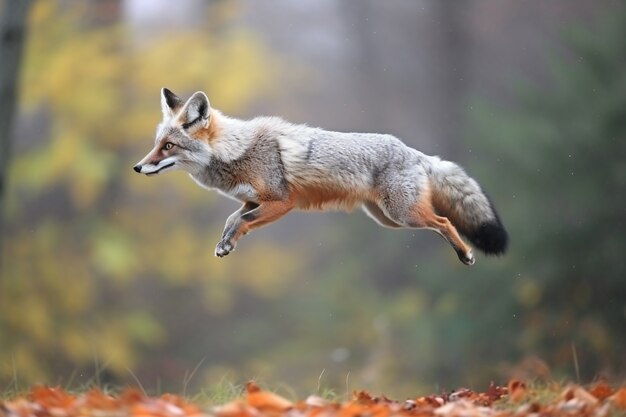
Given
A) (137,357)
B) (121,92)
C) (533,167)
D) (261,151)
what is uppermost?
(261,151)

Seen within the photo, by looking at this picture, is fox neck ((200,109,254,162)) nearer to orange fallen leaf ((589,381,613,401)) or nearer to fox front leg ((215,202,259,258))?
fox front leg ((215,202,259,258))

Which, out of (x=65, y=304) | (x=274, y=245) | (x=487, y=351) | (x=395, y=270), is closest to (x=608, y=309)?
(x=487, y=351)

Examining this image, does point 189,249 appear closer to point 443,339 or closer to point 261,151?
point 443,339

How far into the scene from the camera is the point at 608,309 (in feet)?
33.8

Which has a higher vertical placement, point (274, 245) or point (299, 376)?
point (274, 245)

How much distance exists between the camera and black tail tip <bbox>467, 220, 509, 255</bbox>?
15.9 ft

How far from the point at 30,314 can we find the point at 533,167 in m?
6.55

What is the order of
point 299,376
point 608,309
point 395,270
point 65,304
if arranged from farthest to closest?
1. point 395,270
2. point 299,376
3. point 65,304
4. point 608,309

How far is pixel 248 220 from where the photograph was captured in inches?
181

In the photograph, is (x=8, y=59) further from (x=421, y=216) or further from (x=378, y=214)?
(x=421, y=216)

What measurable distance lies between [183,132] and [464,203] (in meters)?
1.62

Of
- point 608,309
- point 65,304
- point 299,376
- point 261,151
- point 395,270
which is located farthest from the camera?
point 395,270

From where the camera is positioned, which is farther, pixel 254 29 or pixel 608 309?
pixel 254 29

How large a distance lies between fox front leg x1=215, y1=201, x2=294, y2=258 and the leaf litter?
0.73 metres
